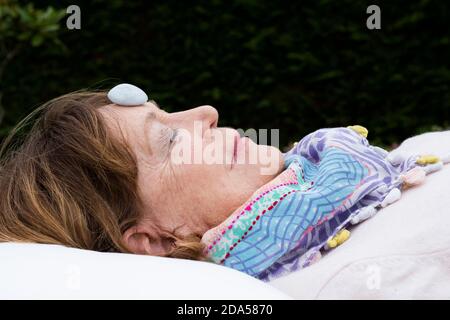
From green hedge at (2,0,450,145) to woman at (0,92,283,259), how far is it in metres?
2.80

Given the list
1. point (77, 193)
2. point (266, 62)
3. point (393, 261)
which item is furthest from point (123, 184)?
point (266, 62)

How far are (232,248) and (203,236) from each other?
3.5 inches

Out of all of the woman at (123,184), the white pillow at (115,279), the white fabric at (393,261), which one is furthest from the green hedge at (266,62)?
the white pillow at (115,279)

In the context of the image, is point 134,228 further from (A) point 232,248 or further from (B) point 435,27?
(B) point 435,27

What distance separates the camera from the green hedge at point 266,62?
4.49 metres

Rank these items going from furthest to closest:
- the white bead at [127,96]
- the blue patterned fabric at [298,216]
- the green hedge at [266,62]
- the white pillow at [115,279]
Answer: the green hedge at [266,62]
the white bead at [127,96]
the blue patterned fabric at [298,216]
the white pillow at [115,279]

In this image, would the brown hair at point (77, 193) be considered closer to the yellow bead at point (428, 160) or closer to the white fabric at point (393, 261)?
the white fabric at point (393, 261)

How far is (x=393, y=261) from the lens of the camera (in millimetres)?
1398

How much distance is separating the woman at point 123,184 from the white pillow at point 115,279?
25cm

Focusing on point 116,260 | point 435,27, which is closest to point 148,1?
point 435,27

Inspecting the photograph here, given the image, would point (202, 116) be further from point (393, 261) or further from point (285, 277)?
point (393, 261)

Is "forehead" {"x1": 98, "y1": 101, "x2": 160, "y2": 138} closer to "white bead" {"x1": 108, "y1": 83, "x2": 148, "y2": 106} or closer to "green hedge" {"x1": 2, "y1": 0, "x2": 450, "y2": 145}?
"white bead" {"x1": 108, "y1": 83, "x2": 148, "y2": 106}

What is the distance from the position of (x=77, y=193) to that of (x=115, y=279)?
46 cm

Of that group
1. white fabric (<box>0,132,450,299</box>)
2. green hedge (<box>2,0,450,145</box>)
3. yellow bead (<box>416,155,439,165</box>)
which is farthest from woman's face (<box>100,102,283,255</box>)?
green hedge (<box>2,0,450,145</box>)
